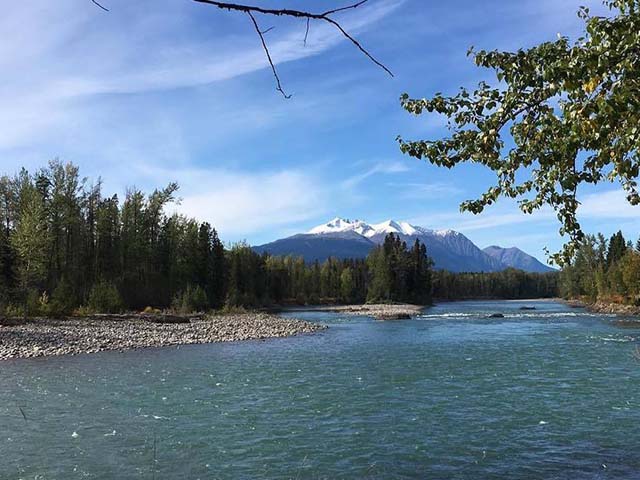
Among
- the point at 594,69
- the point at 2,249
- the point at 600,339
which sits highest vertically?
the point at 2,249

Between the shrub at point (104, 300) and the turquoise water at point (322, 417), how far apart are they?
24.9 m

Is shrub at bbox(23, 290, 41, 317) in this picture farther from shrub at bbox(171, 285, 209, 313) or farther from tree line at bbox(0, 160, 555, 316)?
shrub at bbox(171, 285, 209, 313)

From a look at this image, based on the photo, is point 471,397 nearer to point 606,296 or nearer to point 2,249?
point 2,249

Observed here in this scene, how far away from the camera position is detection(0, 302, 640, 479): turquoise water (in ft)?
33.4

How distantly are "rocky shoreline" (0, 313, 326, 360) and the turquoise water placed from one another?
11.8 feet

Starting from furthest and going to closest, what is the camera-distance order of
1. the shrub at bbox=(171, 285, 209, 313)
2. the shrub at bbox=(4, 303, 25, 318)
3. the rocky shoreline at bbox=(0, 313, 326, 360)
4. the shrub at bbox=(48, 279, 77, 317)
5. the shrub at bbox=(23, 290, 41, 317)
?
1. the shrub at bbox=(171, 285, 209, 313)
2. the shrub at bbox=(48, 279, 77, 317)
3. the shrub at bbox=(23, 290, 41, 317)
4. the shrub at bbox=(4, 303, 25, 318)
5. the rocky shoreline at bbox=(0, 313, 326, 360)

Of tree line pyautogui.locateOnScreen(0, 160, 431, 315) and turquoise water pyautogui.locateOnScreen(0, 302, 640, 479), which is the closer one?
turquoise water pyautogui.locateOnScreen(0, 302, 640, 479)

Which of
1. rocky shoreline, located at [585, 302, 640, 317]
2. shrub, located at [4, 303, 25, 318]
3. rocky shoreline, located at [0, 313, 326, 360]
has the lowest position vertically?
rocky shoreline, located at [585, 302, 640, 317]

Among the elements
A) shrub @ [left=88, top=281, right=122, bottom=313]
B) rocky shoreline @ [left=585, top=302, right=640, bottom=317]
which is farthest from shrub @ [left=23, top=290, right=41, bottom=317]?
rocky shoreline @ [left=585, top=302, right=640, bottom=317]

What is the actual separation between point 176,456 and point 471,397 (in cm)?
933

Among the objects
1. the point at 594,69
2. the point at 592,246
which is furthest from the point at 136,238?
the point at 592,246

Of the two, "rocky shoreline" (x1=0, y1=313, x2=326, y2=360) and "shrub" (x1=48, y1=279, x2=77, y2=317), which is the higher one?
"shrub" (x1=48, y1=279, x2=77, y2=317)

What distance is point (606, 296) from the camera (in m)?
90.5

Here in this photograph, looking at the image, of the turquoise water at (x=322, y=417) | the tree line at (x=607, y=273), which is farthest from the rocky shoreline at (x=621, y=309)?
the turquoise water at (x=322, y=417)
